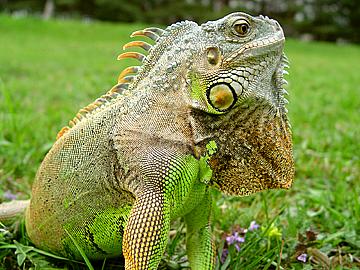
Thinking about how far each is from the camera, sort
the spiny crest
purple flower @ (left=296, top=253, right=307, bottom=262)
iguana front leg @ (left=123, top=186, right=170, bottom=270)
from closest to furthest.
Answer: iguana front leg @ (left=123, top=186, right=170, bottom=270) < the spiny crest < purple flower @ (left=296, top=253, right=307, bottom=262)

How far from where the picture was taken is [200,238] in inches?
107

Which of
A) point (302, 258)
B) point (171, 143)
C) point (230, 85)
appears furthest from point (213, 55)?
point (302, 258)

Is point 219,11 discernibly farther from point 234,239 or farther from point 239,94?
point 239,94

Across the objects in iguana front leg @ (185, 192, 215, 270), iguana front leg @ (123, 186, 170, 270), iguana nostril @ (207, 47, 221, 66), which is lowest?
iguana front leg @ (185, 192, 215, 270)

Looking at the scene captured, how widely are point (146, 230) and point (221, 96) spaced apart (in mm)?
633

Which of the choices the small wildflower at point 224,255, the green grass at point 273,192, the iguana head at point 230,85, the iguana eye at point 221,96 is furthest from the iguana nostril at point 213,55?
the small wildflower at point 224,255

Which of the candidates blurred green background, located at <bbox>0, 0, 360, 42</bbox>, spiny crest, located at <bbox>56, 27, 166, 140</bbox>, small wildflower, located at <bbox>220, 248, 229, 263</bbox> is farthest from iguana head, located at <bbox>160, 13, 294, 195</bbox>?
blurred green background, located at <bbox>0, 0, 360, 42</bbox>

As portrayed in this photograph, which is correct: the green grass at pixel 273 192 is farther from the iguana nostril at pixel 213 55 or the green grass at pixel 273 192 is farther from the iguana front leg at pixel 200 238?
the iguana nostril at pixel 213 55

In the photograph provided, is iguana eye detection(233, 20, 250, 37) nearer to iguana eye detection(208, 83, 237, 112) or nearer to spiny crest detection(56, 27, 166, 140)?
iguana eye detection(208, 83, 237, 112)

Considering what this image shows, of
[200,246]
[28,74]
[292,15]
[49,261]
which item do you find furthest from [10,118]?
[292,15]

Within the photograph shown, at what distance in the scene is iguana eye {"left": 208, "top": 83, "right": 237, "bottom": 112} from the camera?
2.24m

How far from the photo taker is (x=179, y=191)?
2.23 m

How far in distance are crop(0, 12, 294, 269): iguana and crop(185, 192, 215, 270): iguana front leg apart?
13cm

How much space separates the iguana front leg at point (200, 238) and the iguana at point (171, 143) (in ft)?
0.43
